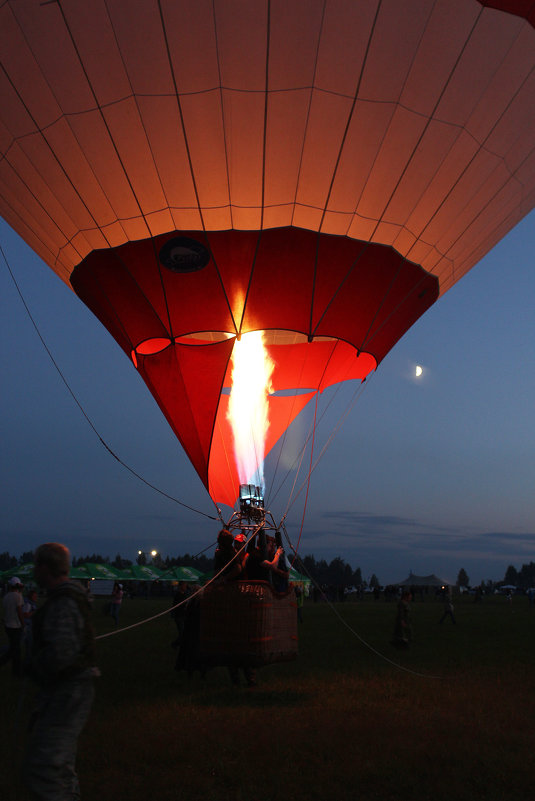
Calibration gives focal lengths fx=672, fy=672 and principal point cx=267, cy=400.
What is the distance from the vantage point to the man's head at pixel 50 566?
2.78 metres

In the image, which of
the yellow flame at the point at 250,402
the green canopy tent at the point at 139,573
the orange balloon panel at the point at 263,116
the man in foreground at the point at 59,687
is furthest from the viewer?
the green canopy tent at the point at 139,573

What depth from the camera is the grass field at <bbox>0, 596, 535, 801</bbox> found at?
12.5ft

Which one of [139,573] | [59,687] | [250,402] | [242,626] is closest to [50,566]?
[59,687]

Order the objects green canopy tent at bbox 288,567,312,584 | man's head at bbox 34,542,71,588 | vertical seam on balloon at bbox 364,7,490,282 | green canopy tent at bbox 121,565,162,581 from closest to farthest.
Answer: man's head at bbox 34,542,71,588, vertical seam on balloon at bbox 364,7,490,282, green canopy tent at bbox 288,567,312,584, green canopy tent at bbox 121,565,162,581

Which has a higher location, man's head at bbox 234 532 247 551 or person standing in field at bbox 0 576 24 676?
man's head at bbox 234 532 247 551

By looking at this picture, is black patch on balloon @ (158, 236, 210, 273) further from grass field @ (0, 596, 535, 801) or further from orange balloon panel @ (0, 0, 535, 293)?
grass field @ (0, 596, 535, 801)

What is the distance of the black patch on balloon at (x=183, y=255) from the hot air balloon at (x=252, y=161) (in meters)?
0.02

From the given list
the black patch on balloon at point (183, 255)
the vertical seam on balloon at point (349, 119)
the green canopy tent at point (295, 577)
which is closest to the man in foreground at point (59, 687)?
the green canopy tent at point (295, 577)

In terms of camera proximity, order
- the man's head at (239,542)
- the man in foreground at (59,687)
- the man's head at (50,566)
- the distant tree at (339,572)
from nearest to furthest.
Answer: the man in foreground at (59,687)
the man's head at (50,566)
the man's head at (239,542)
the distant tree at (339,572)

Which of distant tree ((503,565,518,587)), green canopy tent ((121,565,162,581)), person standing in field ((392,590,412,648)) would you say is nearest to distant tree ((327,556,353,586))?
distant tree ((503,565,518,587))

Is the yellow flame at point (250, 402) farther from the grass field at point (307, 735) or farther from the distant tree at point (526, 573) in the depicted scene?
the distant tree at point (526, 573)

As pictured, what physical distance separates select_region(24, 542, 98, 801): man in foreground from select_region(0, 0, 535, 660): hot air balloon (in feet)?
17.8

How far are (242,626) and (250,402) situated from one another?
3.96 m

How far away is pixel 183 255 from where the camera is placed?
25.1 feet
